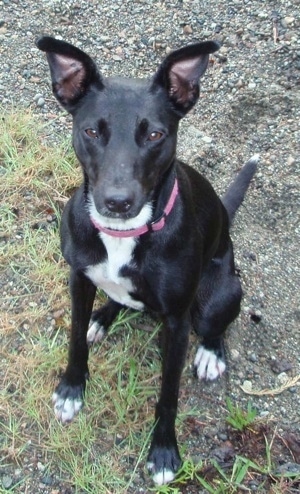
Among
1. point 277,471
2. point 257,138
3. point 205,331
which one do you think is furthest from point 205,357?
point 257,138

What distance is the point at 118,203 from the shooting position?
7.54ft

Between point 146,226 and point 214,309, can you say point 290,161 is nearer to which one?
point 214,309

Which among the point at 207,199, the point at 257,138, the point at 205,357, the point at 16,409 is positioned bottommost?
the point at 16,409

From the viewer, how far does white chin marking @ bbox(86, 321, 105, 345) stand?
3.43 metres

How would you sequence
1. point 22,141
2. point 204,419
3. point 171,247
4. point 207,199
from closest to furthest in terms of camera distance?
point 171,247, point 207,199, point 204,419, point 22,141

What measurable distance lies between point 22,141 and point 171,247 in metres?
1.74

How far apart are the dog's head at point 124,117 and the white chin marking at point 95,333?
3.41ft

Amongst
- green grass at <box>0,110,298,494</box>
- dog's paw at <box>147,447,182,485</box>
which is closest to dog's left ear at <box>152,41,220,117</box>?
green grass at <box>0,110,298,494</box>

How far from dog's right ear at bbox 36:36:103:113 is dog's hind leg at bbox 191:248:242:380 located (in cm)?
110

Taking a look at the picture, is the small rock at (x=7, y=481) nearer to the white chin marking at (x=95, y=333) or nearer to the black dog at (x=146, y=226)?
the black dog at (x=146, y=226)

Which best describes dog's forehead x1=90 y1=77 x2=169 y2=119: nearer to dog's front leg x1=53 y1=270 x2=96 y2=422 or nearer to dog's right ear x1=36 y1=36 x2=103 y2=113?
dog's right ear x1=36 y1=36 x2=103 y2=113

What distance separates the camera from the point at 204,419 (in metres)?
3.26

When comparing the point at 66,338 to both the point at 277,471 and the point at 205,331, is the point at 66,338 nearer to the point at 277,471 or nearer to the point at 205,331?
the point at 205,331

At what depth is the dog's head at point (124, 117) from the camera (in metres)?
2.31
